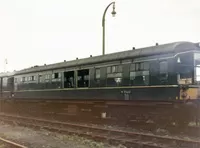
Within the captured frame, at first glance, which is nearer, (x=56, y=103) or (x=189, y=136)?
(x=189, y=136)

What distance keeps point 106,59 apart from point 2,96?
16.0m

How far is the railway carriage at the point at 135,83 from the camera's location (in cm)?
1286

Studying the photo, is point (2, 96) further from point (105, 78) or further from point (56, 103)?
point (105, 78)

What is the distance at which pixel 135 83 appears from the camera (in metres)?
14.5

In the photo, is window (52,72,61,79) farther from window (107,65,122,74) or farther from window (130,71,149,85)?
window (130,71,149,85)

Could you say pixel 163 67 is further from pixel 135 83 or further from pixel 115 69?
pixel 115 69

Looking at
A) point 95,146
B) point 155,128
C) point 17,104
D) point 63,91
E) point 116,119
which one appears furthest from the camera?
point 17,104

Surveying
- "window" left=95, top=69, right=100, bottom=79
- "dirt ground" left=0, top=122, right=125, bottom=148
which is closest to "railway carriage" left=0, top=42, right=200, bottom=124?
"window" left=95, top=69, right=100, bottom=79

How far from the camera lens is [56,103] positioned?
2106 cm

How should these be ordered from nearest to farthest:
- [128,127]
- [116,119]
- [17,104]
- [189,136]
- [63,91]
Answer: [189,136] < [128,127] < [116,119] < [63,91] < [17,104]

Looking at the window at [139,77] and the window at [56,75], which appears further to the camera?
the window at [56,75]

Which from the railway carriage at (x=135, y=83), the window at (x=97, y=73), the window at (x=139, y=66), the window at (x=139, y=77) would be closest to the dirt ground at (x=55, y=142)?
the railway carriage at (x=135, y=83)

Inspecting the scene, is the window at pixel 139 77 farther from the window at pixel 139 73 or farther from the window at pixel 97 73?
the window at pixel 97 73

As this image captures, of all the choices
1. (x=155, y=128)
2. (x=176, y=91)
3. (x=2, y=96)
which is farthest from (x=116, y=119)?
(x=2, y=96)
